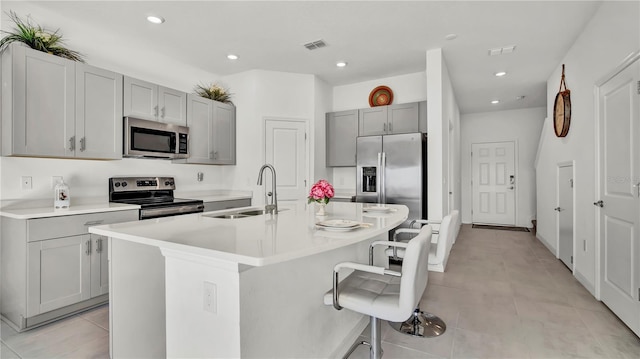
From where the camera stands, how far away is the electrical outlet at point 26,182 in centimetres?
265

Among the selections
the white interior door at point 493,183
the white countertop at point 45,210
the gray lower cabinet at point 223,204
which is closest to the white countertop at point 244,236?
the white countertop at point 45,210

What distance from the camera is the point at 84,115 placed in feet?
9.18

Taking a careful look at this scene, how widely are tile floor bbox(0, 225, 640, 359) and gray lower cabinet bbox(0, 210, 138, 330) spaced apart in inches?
4.8

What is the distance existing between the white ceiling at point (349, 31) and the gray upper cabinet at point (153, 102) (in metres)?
0.56

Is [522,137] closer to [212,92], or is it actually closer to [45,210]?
[212,92]

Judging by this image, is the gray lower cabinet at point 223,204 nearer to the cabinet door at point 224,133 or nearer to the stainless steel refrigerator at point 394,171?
the cabinet door at point 224,133

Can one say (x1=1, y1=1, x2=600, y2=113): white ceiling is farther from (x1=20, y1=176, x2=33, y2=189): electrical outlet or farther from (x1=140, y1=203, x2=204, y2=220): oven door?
(x1=140, y1=203, x2=204, y2=220): oven door

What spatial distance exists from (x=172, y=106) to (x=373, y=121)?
9.17 feet

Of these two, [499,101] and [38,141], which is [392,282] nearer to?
[38,141]

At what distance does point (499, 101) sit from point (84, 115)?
6.71 m

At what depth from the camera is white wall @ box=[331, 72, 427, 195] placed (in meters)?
4.52

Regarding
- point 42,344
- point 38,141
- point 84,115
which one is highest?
point 84,115

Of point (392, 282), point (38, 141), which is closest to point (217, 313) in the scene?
point (392, 282)

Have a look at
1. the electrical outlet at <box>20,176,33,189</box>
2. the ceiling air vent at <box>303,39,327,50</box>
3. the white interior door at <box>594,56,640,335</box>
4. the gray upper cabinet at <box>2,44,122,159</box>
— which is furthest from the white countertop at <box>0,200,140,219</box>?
the white interior door at <box>594,56,640,335</box>
